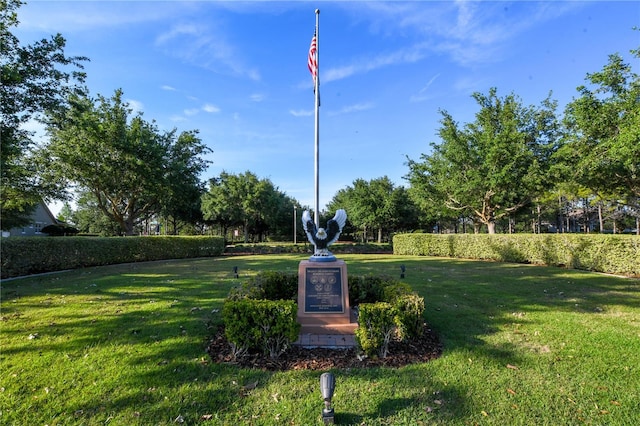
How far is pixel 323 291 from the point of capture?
17.0 feet

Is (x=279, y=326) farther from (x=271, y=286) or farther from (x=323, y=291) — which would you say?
(x=271, y=286)

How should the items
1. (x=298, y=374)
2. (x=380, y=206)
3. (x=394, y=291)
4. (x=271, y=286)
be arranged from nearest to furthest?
(x=298, y=374) < (x=394, y=291) < (x=271, y=286) < (x=380, y=206)

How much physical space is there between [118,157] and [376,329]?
18409 mm

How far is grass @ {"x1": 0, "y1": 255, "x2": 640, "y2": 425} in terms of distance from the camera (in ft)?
9.96

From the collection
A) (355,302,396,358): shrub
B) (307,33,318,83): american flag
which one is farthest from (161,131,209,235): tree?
(355,302,396,358): shrub

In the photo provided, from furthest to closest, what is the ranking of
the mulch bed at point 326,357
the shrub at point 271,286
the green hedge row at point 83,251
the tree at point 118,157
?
the tree at point 118,157, the green hedge row at point 83,251, the shrub at point 271,286, the mulch bed at point 326,357

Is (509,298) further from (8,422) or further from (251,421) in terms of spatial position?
(8,422)

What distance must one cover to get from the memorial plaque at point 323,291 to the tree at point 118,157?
1515cm

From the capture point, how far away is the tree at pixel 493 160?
17844 millimetres

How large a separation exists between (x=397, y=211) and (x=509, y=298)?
25.8 meters

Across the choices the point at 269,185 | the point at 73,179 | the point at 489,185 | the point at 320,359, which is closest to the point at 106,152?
the point at 73,179

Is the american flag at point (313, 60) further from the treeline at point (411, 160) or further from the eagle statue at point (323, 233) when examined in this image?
the treeline at point (411, 160)

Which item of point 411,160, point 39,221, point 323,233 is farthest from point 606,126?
point 39,221

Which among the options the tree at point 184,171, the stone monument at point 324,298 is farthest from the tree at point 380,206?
the stone monument at point 324,298
